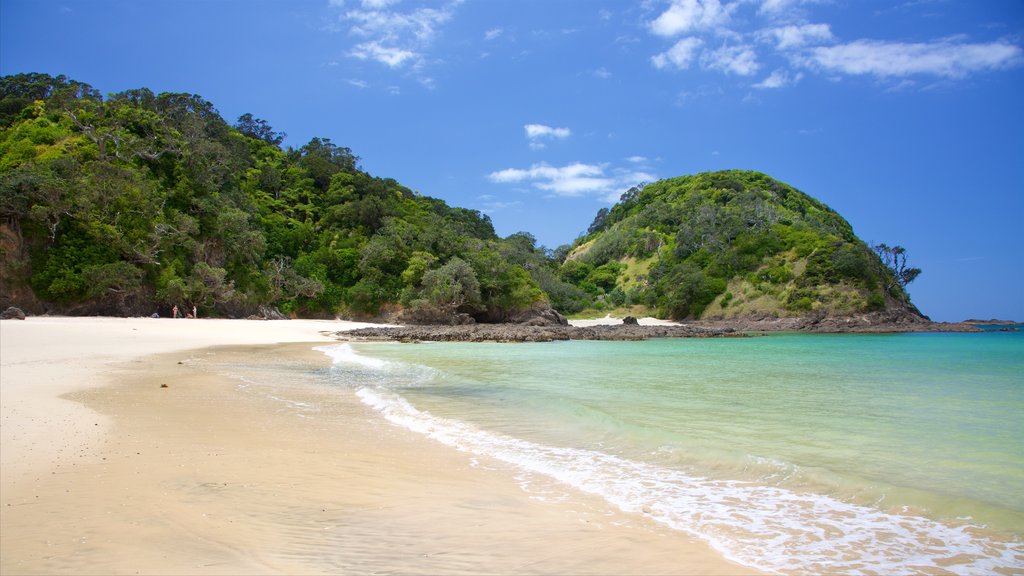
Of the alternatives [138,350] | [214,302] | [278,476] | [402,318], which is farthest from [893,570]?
[402,318]

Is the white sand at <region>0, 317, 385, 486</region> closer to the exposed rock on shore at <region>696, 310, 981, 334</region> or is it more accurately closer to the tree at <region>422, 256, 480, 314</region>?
the tree at <region>422, 256, 480, 314</region>

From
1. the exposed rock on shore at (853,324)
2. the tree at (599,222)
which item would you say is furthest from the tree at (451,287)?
the tree at (599,222)

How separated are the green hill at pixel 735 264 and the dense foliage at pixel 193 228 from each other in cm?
2066

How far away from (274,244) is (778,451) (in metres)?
47.9

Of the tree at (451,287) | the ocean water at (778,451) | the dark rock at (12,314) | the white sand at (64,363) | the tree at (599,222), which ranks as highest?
the tree at (599,222)

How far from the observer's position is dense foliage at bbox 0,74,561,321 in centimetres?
2962

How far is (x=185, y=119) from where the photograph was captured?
50.3m

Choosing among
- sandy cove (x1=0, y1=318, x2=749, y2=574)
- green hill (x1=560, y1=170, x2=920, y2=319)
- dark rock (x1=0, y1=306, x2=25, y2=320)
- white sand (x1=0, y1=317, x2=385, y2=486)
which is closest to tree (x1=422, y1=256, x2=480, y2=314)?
white sand (x1=0, y1=317, x2=385, y2=486)

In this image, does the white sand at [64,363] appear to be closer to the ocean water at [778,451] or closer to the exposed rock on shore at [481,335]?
the exposed rock on shore at [481,335]

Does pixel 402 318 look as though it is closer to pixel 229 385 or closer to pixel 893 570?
pixel 229 385

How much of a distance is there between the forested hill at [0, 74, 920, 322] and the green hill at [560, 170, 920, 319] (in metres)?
0.23

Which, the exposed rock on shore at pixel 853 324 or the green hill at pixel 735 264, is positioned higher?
the green hill at pixel 735 264

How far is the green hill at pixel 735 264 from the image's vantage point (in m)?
52.6

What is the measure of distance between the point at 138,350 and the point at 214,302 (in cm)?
2013
